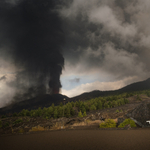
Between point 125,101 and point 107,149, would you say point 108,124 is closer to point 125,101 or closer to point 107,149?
point 107,149

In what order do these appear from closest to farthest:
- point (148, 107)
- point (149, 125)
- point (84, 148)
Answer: point (84, 148), point (149, 125), point (148, 107)

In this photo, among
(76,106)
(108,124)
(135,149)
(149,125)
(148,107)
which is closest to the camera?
(135,149)

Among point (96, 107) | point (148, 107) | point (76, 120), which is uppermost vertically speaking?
point (148, 107)

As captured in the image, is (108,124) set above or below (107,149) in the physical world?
below

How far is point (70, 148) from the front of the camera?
8.31 metres

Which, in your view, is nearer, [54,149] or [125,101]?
[54,149]

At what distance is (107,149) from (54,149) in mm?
4334

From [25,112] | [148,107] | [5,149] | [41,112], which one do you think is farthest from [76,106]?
[5,149]

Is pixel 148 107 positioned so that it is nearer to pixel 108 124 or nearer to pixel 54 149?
pixel 108 124

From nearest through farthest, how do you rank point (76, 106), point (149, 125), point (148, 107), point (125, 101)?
1. point (149, 125)
2. point (148, 107)
3. point (76, 106)
4. point (125, 101)

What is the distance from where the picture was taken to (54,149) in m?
8.34

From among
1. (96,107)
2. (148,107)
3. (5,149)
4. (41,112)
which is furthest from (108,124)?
(96,107)

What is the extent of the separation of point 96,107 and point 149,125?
90393 millimetres

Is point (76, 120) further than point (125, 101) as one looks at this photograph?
No
